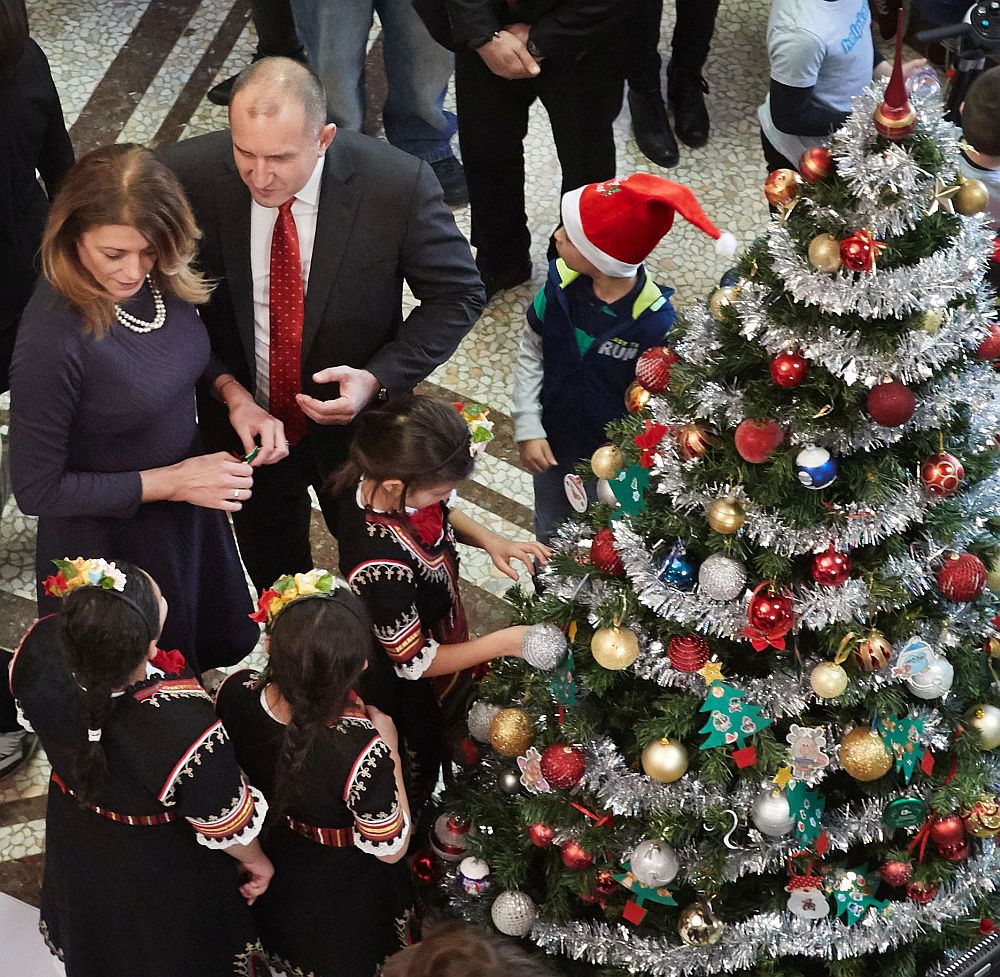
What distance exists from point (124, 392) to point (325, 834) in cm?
83

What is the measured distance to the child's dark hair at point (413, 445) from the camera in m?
2.16

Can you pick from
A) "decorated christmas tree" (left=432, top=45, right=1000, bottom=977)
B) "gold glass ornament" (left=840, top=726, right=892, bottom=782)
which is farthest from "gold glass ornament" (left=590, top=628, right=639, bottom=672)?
"gold glass ornament" (left=840, top=726, right=892, bottom=782)

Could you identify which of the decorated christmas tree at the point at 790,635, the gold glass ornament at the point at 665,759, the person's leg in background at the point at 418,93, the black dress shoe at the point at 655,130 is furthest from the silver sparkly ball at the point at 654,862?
the black dress shoe at the point at 655,130

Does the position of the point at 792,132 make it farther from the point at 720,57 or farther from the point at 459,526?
the point at 459,526

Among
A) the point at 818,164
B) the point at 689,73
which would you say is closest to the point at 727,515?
the point at 818,164

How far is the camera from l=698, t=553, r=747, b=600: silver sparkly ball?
1846 mm

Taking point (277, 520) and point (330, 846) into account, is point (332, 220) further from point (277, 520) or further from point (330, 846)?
point (330, 846)

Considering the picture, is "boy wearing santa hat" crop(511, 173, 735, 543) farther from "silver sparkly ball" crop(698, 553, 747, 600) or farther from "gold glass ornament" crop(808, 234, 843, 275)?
"silver sparkly ball" crop(698, 553, 747, 600)

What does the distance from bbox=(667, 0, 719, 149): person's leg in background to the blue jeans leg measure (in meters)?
0.77

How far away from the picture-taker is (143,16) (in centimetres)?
459

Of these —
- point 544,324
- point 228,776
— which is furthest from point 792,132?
point 228,776

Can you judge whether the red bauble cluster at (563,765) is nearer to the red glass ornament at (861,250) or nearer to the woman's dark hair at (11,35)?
the red glass ornament at (861,250)

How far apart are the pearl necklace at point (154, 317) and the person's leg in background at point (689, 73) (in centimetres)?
249

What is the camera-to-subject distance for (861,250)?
1.63m
